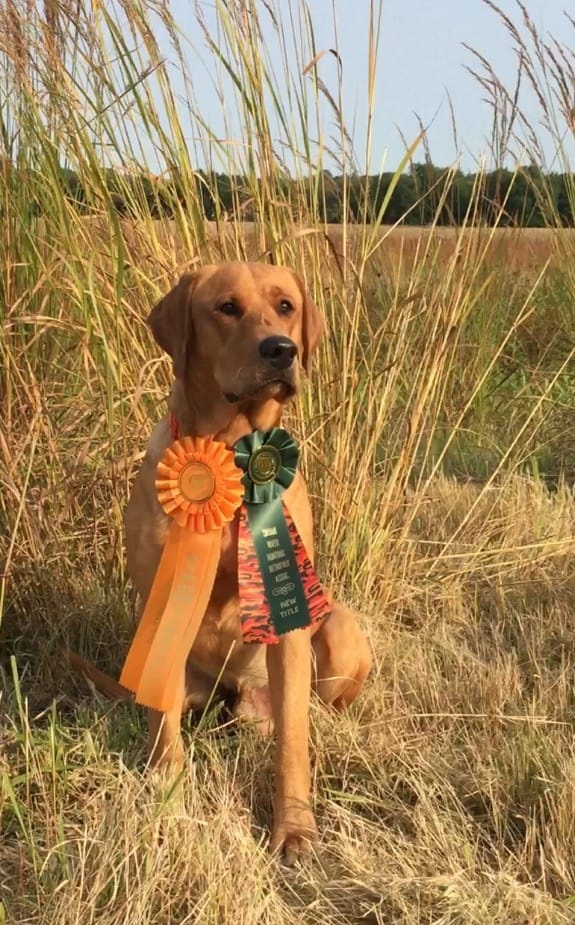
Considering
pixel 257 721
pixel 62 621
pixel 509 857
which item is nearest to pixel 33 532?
pixel 62 621

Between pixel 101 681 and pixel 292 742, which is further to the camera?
pixel 101 681

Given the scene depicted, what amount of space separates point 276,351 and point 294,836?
1003 millimetres

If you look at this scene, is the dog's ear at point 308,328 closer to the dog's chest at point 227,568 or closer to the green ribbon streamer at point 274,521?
the green ribbon streamer at point 274,521

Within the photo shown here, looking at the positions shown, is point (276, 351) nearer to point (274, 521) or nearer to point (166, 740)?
point (274, 521)

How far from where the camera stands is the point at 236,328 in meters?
2.21

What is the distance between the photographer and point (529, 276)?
17.6 ft

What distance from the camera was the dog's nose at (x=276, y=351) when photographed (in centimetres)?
210

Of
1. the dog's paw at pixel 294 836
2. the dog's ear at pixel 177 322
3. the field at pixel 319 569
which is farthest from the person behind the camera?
the dog's ear at pixel 177 322

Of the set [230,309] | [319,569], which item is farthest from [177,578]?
[319,569]

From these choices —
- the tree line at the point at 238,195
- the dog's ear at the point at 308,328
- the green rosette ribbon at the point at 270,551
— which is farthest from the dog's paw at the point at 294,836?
the tree line at the point at 238,195

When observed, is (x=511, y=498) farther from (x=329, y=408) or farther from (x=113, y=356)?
(x=113, y=356)

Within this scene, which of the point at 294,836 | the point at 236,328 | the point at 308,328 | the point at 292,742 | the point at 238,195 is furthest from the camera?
the point at 238,195

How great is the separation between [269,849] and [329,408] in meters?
1.36

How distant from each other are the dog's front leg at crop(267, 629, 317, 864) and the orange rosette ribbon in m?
0.21
